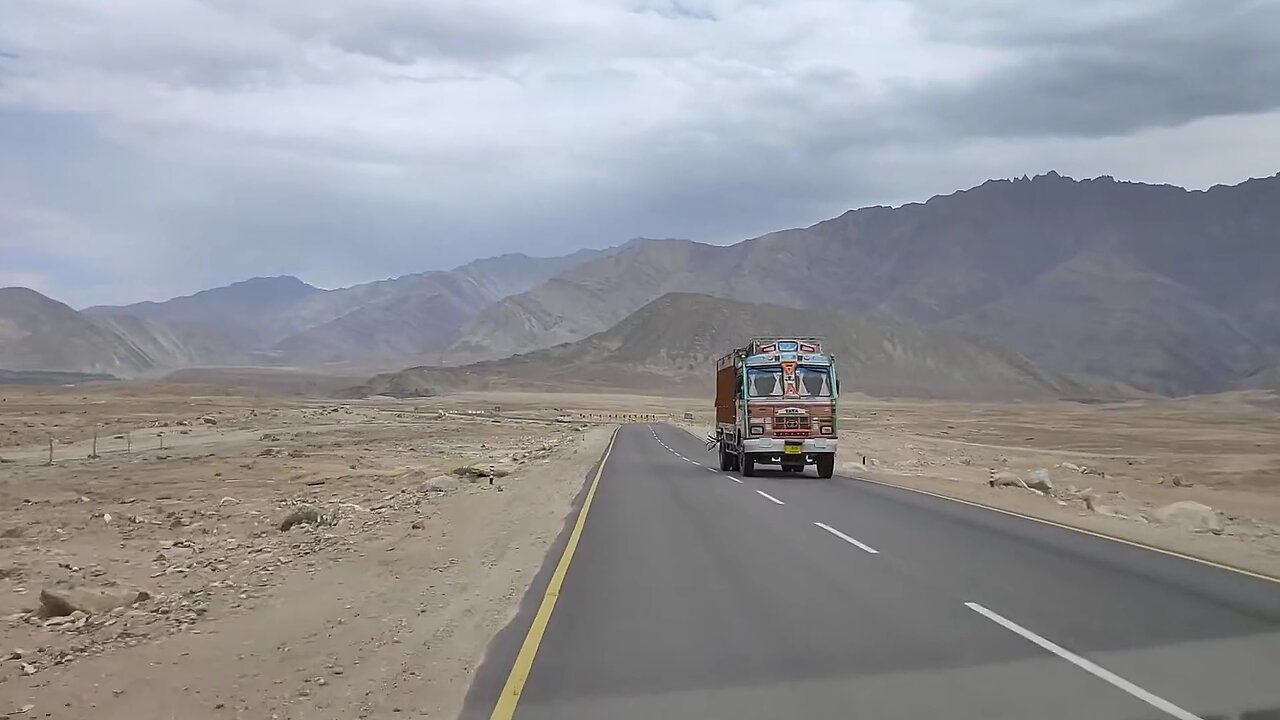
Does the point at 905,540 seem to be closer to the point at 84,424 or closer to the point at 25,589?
the point at 25,589

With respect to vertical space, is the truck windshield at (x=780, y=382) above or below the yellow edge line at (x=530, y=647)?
above

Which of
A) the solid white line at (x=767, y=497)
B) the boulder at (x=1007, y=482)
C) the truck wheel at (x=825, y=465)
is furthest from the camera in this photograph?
the truck wheel at (x=825, y=465)

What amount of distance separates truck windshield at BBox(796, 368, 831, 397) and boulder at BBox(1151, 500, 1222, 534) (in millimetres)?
8514

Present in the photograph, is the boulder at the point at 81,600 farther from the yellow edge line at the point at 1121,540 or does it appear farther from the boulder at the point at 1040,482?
the boulder at the point at 1040,482

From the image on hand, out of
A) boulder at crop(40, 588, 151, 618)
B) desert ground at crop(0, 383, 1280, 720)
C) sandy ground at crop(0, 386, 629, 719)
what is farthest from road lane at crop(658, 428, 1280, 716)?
boulder at crop(40, 588, 151, 618)

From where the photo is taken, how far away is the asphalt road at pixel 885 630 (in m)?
7.55

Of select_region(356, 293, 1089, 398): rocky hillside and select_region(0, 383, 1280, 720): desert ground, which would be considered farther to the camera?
select_region(356, 293, 1089, 398): rocky hillside

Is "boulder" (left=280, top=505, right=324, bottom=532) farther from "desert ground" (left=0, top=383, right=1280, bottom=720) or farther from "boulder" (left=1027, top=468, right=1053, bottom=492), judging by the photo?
"boulder" (left=1027, top=468, right=1053, bottom=492)

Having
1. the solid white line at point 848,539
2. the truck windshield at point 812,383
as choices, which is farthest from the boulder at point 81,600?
the truck windshield at point 812,383

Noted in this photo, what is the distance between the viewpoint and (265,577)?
13.4 m

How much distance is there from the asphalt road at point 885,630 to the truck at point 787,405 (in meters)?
12.1

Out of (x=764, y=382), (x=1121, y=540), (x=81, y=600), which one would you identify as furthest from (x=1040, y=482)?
(x=81, y=600)

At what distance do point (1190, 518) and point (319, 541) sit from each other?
16.5 meters

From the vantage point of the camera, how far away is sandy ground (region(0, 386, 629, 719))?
812 cm
